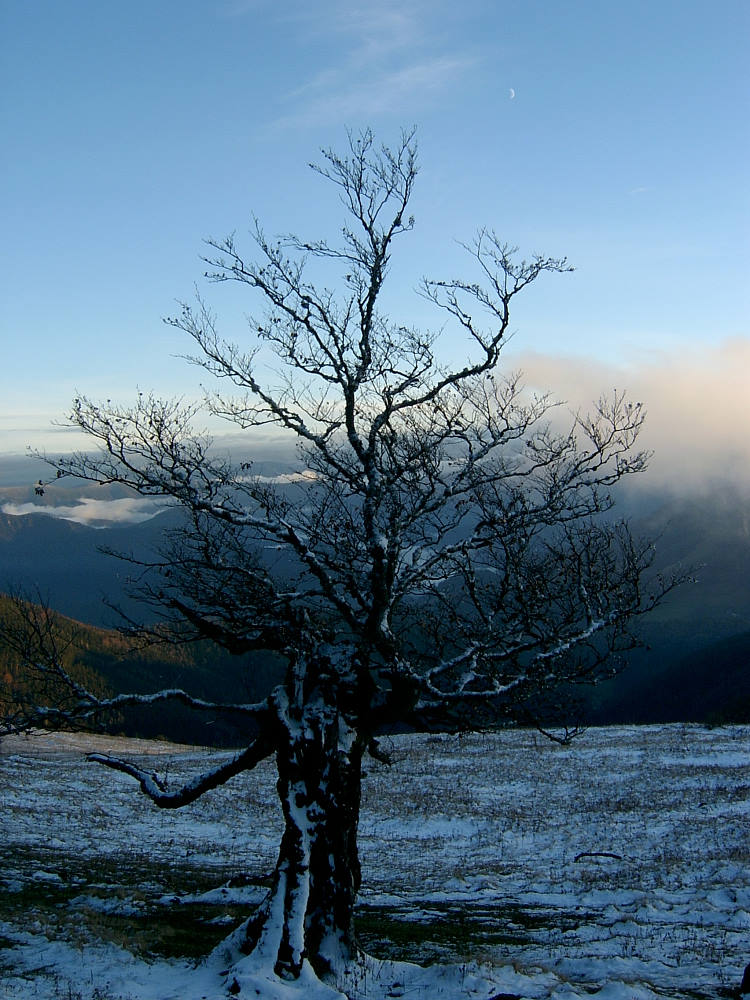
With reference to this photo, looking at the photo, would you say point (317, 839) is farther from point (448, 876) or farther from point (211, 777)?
point (448, 876)

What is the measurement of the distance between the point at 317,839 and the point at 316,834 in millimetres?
91

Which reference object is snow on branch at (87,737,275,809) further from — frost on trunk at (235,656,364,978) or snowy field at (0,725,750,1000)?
snowy field at (0,725,750,1000)

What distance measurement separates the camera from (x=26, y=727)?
1126 cm

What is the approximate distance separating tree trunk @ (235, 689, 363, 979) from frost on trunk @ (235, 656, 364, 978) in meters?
0.01

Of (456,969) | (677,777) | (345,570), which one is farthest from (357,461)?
(677,777)

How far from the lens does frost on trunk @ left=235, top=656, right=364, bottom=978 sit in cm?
1055

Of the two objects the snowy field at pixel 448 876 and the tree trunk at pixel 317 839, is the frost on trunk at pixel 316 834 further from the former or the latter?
the snowy field at pixel 448 876

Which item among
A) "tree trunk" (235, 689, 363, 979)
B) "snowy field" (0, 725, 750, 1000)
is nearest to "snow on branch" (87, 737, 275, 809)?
"tree trunk" (235, 689, 363, 979)

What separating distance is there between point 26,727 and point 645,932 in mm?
11752

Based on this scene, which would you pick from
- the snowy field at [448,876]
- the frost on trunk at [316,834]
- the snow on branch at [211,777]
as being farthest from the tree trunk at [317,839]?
the snowy field at [448,876]

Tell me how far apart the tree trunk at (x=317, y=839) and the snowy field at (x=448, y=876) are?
0.79 m

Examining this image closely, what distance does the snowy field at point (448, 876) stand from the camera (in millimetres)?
10930

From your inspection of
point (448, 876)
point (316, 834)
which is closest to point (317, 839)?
point (316, 834)

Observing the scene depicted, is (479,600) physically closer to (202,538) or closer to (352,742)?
(352,742)
